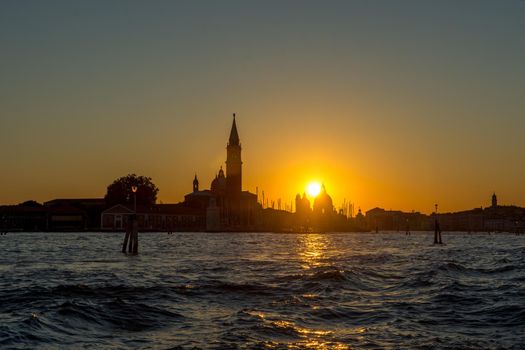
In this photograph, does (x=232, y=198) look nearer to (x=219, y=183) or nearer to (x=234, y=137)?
(x=219, y=183)

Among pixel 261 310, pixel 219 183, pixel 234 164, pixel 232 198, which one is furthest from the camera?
pixel 234 164

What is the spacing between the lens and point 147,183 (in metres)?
146

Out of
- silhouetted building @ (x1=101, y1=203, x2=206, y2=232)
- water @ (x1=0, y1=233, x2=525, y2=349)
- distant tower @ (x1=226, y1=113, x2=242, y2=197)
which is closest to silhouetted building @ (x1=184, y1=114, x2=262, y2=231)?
distant tower @ (x1=226, y1=113, x2=242, y2=197)

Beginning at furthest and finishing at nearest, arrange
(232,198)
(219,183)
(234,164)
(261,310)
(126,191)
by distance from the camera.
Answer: (234,164)
(219,183)
(232,198)
(126,191)
(261,310)

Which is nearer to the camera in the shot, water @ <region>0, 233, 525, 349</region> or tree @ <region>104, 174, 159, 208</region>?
water @ <region>0, 233, 525, 349</region>

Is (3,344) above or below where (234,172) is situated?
below

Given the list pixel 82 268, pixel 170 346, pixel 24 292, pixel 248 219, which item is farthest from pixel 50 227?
pixel 170 346

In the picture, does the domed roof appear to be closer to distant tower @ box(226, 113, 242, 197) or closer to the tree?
distant tower @ box(226, 113, 242, 197)

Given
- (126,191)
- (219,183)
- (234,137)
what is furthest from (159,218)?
(234,137)

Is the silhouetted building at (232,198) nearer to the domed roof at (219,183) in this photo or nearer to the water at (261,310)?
the domed roof at (219,183)

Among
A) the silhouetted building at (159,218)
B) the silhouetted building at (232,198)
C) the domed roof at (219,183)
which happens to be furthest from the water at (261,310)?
the domed roof at (219,183)

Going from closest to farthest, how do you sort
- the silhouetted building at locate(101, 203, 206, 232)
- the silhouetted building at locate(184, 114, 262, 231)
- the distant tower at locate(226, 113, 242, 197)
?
the silhouetted building at locate(101, 203, 206, 232), the silhouetted building at locate(184, 114, 262, 231), the distant tower at locate(226, 113, 242, 197)

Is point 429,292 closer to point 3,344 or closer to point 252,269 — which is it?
point 252,269

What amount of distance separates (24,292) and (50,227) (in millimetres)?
127587
